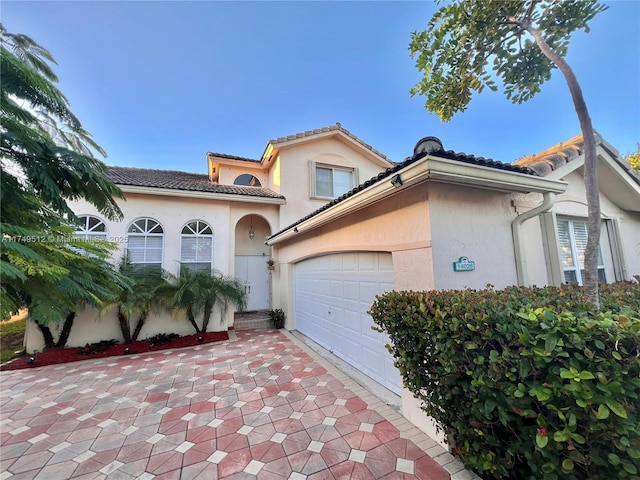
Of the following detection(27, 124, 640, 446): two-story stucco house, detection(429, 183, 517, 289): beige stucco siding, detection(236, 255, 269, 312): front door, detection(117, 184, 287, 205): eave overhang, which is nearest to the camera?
detection(429, 183, 517, 289): beige stucco siding

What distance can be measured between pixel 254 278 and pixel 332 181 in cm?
677

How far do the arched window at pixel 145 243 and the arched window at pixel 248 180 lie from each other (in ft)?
17.9

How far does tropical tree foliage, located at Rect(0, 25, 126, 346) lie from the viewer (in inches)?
83.8

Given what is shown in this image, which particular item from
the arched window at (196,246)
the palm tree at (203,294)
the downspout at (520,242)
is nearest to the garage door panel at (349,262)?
the downspout at (520,242)

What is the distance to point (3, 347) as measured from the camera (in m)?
8.94

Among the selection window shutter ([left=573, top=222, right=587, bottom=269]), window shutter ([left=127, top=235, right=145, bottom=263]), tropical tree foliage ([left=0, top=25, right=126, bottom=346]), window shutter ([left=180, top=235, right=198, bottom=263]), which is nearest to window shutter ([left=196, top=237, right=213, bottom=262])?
window shutter ([left=180, top=235, right=198, bottom=263])

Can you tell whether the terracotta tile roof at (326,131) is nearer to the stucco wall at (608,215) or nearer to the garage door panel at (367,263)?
the garage door panel at (367,263)

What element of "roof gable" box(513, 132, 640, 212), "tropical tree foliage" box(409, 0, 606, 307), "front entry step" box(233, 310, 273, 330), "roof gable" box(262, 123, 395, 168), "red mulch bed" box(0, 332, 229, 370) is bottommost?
"red mulch bed" box(0, 332, 229, 370)

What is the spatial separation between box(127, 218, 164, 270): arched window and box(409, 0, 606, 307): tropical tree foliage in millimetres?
10351

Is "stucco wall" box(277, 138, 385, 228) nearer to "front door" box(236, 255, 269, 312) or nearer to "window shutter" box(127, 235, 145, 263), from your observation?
"front door" box(236, 255, 269, 312)

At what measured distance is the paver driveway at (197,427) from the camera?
3.44 metres

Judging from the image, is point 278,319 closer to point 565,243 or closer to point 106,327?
point 106,327

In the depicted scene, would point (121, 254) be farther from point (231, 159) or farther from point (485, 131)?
point (485, 131)

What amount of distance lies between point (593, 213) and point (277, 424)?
5.50 metres
